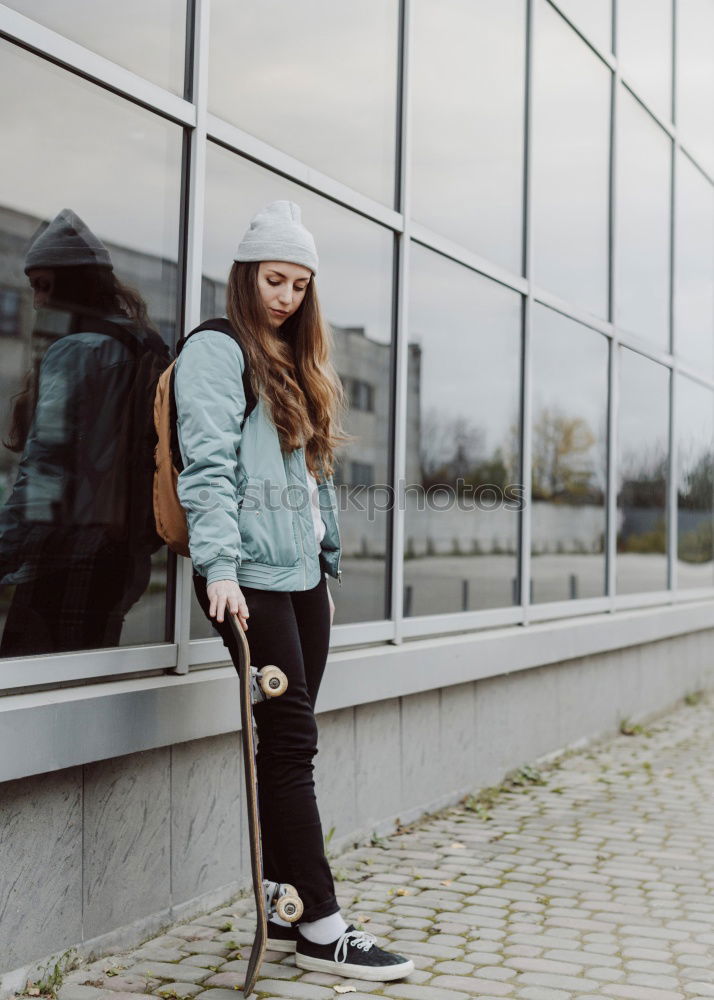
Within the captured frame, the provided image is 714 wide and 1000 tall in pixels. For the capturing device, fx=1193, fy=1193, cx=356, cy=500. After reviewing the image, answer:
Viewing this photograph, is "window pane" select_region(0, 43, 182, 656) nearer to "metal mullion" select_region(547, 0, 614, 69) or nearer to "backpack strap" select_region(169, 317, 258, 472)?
"backpack strap" select_region(169, 317, 258, 472)

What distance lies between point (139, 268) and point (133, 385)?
374 mm

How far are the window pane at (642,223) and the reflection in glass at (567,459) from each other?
0.73 m

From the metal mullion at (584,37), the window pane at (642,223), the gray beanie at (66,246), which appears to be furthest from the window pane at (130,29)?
the window pane at (642,223)

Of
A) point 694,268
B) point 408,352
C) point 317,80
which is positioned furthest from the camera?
point 694,268

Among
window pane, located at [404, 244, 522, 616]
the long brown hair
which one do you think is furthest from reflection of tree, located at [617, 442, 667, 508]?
the long brown hair

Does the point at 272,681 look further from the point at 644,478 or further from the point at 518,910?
the point at 644,478

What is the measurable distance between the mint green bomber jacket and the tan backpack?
0.05 m

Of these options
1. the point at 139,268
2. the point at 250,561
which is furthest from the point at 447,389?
the point at 250,561

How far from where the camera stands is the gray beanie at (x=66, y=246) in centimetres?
339

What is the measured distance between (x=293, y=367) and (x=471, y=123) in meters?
3.45

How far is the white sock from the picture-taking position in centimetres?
332

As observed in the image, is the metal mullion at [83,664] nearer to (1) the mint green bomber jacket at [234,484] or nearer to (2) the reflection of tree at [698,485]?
(1) the mint green bomber jacket at [234,484]

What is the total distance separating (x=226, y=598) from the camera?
120 inches

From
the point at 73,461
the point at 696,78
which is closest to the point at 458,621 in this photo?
the point at 73,461
